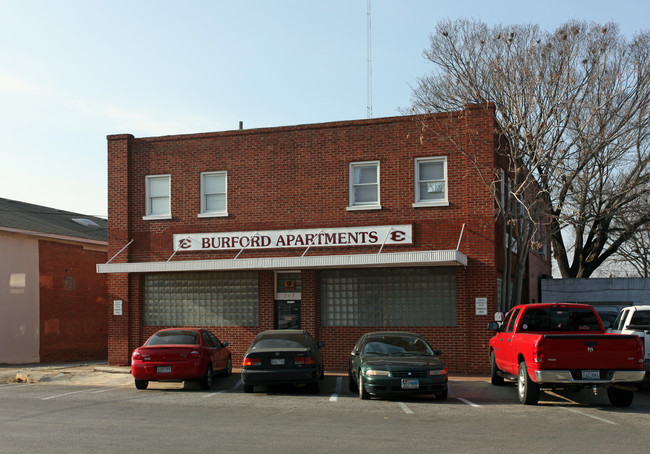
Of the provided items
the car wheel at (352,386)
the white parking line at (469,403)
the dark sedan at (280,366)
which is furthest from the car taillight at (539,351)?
the dark sedan at (280,366)

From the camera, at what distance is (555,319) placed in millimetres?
15531

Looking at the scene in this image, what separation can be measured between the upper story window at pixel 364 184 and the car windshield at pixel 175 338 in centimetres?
666

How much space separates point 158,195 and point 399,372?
12.6 m

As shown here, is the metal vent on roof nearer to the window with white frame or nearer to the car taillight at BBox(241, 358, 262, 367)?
the window with white frame

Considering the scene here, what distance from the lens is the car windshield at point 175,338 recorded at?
1780cm

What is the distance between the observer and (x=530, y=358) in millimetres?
13648

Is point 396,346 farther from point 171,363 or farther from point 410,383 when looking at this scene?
point 171,363

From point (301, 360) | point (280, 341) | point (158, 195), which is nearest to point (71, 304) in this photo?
point (158, 195)

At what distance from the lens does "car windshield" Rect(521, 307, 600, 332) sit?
610 inches

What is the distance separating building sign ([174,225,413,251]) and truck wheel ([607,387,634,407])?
8.47m

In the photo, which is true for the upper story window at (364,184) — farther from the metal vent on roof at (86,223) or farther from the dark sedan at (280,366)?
the metal vent on roof at (86,223)

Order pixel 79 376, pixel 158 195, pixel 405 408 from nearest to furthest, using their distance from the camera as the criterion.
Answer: pixel 405 408, pixel 79 376, pixel 158 195

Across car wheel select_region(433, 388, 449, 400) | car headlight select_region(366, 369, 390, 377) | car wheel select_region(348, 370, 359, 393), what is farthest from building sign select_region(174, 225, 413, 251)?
car headlight select_region(366, 369, 390, 377)

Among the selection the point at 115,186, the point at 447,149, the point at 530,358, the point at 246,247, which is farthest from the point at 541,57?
the point at 115,186
